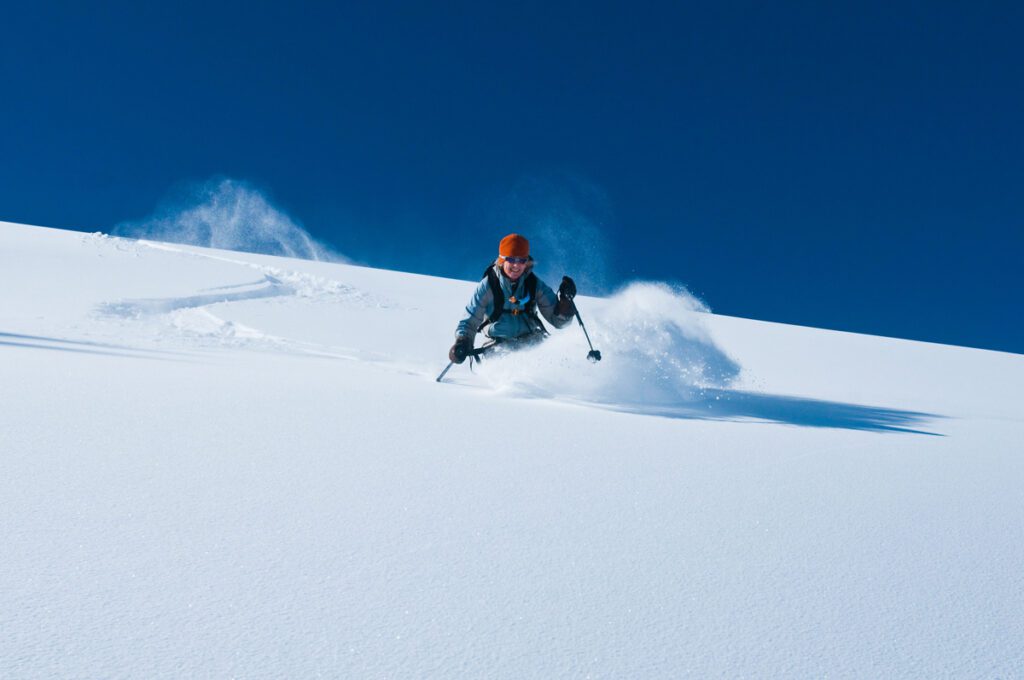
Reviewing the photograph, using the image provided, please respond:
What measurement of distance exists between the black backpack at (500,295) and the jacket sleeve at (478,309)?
38 mm

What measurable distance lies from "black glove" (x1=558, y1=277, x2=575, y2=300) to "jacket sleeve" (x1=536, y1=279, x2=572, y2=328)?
368mm

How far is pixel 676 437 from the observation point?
4.01 m

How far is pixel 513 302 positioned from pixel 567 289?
0.55 metres

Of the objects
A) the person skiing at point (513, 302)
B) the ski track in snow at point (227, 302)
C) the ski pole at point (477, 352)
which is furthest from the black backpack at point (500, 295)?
the ski track in snow at point (227, 302)

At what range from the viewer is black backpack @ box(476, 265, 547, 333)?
6.71 meters

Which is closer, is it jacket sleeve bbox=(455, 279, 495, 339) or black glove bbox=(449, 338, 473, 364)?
black glove bbox=(449, 338, 473, 364)

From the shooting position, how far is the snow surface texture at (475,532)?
1.46 m

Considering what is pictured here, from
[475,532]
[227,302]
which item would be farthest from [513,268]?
[227,302]

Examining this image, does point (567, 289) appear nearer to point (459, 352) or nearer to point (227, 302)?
point (459, 352)

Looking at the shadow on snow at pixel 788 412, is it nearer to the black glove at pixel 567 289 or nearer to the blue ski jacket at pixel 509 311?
the black glove at pixel 567 289

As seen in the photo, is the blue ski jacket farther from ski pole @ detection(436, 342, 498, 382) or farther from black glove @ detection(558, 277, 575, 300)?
black glove @ detection(558, 277, 575, 300)

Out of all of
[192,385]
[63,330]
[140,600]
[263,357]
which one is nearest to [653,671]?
[140,600]

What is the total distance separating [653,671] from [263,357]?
6.25 metres

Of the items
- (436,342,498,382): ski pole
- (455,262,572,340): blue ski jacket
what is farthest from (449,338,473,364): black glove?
(455,262,572,340): blue ski jacket
